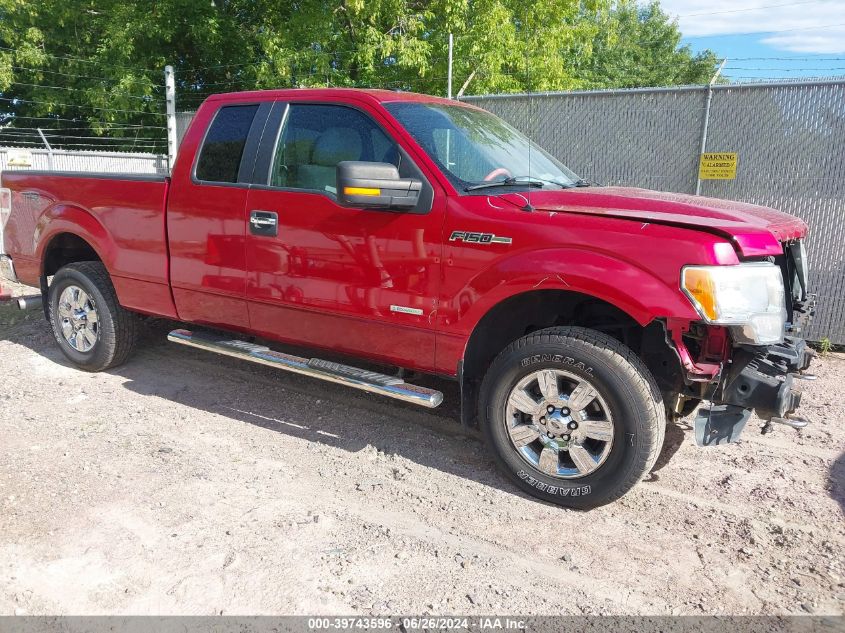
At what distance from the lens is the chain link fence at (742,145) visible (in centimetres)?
648

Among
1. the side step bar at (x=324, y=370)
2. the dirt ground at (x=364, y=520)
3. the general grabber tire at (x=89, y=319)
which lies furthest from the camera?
the general grabber tire at (x=89, y=319)

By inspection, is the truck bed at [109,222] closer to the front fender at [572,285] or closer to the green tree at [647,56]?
the front fender at [572,285]

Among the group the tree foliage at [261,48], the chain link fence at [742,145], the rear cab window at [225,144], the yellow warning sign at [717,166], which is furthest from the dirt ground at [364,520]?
the tree foliage at [261,48]

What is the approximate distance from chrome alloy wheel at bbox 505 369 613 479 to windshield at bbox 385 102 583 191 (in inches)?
45.2

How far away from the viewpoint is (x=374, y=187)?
11.6ft

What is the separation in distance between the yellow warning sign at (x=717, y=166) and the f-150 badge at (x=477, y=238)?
4449 millimetres

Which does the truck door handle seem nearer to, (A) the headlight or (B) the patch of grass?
(A) the headlight

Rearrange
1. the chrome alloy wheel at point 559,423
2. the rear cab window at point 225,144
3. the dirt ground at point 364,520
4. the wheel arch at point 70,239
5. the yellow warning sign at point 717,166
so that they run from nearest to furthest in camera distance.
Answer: the dirt ground at point 364,520 → the chrome alloy wheel at point 559,423 → the rear cab window at point 225,144 → the wheel arch at point 70,239 → the yellow warning sign at point 717,166

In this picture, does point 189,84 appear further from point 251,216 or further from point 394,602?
point 394,602

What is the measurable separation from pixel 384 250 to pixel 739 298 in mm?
1822

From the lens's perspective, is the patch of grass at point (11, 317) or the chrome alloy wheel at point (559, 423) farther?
the patch of grass at point (11, 317)

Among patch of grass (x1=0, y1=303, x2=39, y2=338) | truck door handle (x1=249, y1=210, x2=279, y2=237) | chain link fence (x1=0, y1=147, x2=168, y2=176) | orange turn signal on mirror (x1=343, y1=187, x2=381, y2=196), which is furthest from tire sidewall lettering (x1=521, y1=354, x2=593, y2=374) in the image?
chain link fence (x1=0, y1=147, x2=168, y2=176)

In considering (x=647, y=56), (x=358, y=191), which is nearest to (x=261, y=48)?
(x=358, y=191)

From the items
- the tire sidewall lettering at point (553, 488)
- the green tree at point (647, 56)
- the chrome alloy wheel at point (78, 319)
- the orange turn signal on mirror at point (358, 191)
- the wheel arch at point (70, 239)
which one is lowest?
the tire sidewall lettering at point (553, 488)
